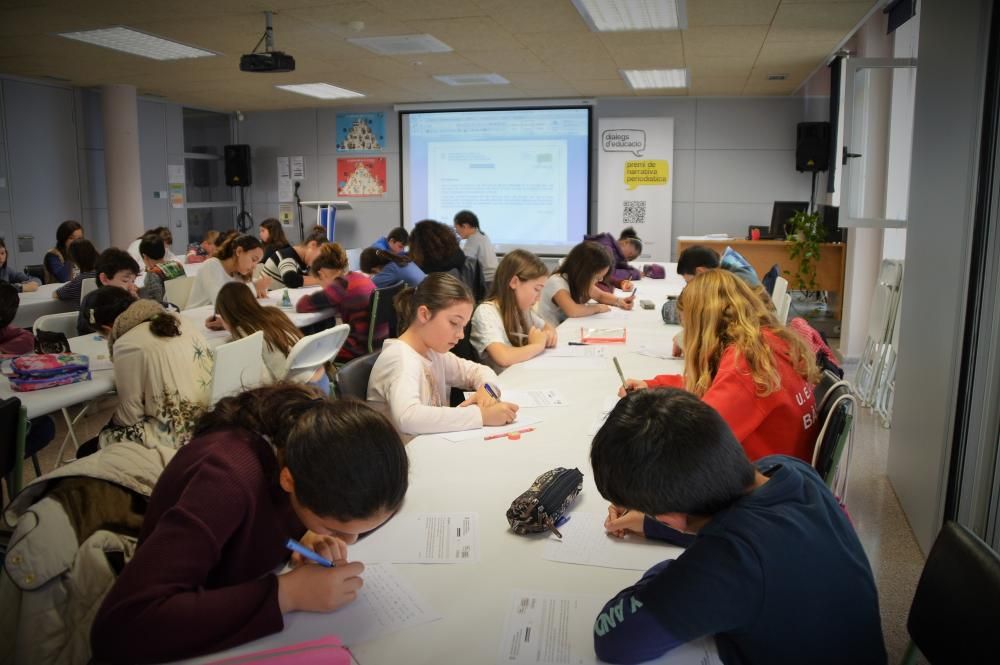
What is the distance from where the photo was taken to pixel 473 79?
30.4 feet

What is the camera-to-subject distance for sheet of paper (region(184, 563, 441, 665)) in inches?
52.9

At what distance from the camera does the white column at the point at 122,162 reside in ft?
31.3

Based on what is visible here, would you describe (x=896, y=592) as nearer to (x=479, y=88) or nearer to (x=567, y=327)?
(x=567, y=327)

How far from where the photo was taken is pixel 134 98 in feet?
→ 32.0

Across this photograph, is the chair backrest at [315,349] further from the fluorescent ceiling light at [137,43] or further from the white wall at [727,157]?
the white wall at [727,157]

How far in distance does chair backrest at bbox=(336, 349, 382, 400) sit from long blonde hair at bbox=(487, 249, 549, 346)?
1.25 meters

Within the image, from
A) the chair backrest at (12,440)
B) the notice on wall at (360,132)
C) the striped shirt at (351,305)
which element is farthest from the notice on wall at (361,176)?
the chair backrest at (12,440)

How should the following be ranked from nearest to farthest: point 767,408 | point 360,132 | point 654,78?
point 767,408
point 654,78
point 360,132

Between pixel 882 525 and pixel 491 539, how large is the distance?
101 inches

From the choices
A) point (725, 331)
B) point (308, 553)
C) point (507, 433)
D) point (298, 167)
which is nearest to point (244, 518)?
point (308, 553)

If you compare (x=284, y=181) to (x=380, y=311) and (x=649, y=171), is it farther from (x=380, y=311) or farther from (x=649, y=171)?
(x=380, y=311)

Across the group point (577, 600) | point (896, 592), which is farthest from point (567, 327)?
point (577, 600)

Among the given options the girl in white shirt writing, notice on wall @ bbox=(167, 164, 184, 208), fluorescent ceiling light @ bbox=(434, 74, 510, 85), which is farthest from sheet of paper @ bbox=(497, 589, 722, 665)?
notice on wall @ bbox=(167, 164, 184, 208)

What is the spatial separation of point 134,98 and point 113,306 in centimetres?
758
